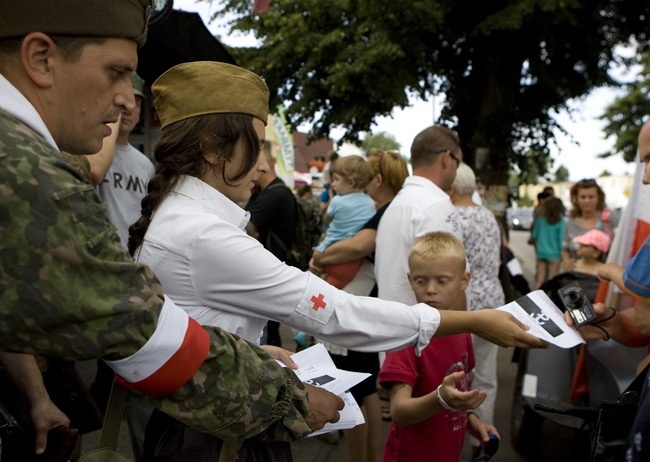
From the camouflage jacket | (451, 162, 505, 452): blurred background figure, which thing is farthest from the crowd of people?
(451, 162, 505, 452): blurred background figure

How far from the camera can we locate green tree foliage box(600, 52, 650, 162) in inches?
976

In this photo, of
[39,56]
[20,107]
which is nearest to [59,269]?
[20,107]

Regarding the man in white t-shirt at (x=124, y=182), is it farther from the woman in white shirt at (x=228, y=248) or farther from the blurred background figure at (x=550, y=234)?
the blurred background figure at (x=550, y=234)

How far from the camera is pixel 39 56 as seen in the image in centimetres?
115

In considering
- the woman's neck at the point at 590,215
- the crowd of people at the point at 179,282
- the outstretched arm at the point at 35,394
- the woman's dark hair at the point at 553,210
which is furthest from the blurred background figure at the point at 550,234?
the outstretched arm at the point at 35,394

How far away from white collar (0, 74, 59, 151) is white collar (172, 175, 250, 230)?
59 cm

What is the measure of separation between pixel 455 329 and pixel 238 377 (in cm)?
76

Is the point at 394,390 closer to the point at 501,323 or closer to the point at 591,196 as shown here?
the point at 501,323

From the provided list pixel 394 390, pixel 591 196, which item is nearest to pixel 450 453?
pixel 394 390

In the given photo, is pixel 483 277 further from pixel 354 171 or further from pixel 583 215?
pixel 583 215

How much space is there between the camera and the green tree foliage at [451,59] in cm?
1296

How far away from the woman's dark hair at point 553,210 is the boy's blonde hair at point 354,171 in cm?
537

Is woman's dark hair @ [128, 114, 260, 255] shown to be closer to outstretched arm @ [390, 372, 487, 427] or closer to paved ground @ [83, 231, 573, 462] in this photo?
outstretched arm @ [390, 372, 487, 427]

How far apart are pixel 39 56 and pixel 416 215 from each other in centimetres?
244
